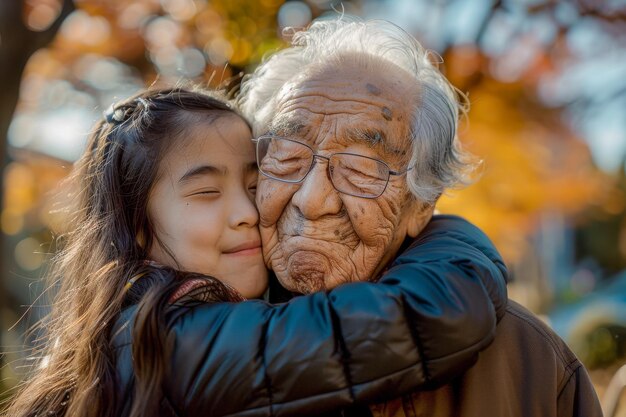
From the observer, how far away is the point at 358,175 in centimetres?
225

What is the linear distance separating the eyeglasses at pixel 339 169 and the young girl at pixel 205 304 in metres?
0.18

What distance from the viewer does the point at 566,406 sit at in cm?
211

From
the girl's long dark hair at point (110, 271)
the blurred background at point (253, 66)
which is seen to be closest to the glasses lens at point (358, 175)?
the girl's long dark hair at point (110, 271)

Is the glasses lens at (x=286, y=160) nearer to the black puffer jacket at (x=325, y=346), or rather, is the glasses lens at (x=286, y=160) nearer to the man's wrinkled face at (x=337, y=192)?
the man's wrinkled face at (x=337, y=192)

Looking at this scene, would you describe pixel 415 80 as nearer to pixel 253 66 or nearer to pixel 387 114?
pixel 387 114

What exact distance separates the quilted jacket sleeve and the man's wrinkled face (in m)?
0.41

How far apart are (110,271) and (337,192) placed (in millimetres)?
789

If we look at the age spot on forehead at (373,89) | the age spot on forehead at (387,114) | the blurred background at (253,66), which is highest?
the age spot on forehead at (373,89)

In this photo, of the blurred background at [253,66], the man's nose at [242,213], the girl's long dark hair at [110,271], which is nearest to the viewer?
the girl's long dark hair at [110,271]

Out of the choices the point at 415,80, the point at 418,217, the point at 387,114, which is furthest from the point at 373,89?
the point at 418,217

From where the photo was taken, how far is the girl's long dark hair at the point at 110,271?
6.13 feet

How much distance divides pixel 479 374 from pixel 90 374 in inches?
46.2

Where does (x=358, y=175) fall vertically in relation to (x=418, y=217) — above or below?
above

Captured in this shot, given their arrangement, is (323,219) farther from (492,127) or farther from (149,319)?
(492,127)
